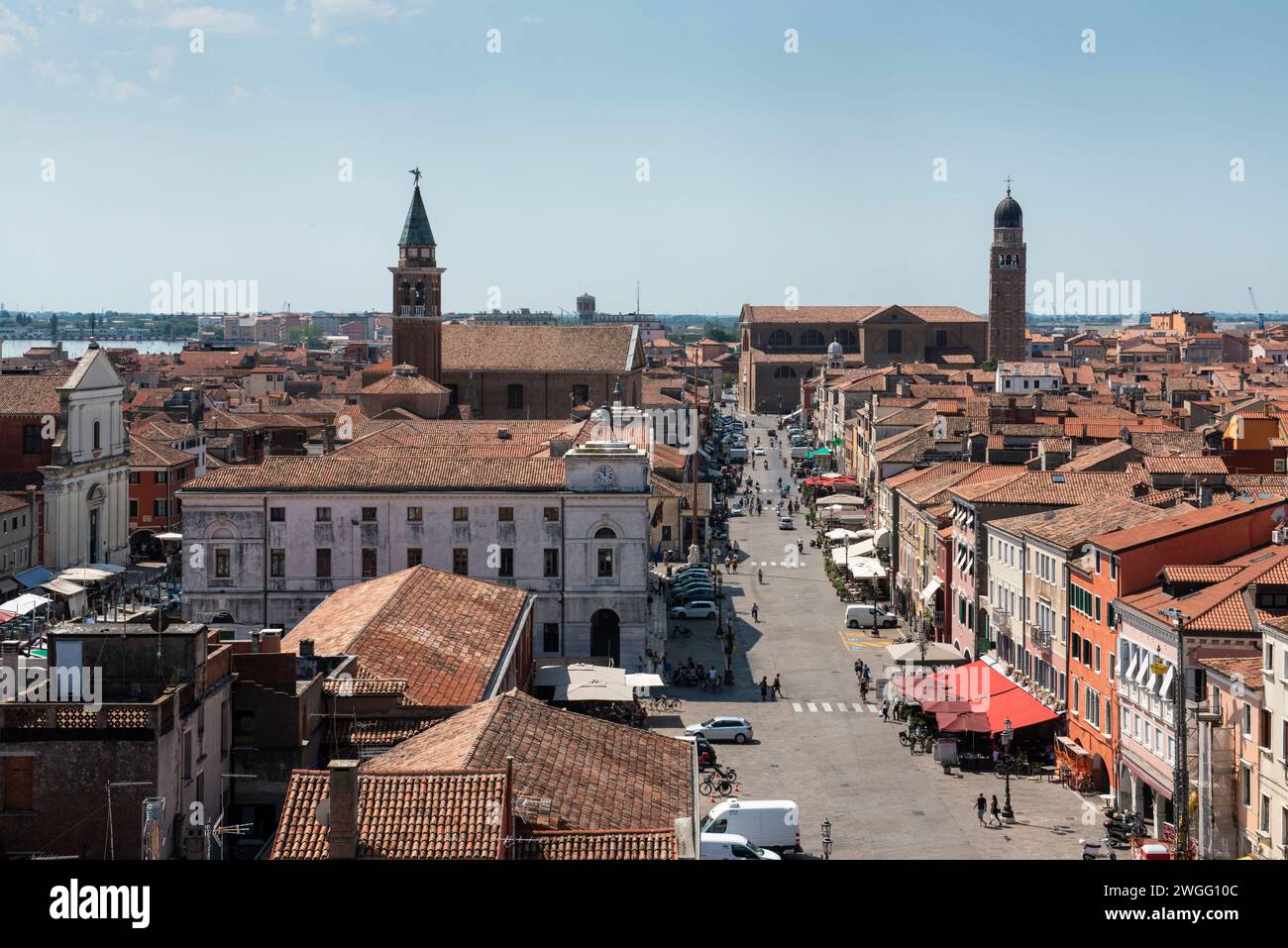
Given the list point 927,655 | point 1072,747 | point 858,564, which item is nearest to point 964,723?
point 1072,747

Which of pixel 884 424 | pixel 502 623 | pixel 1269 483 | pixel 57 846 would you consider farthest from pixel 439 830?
pixel 884 424

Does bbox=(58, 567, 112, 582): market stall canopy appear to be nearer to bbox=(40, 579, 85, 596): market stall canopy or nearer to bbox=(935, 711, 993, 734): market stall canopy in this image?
bbox=(40, 579, 85, 596): market stall canopy

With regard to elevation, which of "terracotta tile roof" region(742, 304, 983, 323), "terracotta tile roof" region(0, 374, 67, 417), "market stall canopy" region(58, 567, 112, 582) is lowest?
"market stall canopy" region(58, 567, 112, 582)

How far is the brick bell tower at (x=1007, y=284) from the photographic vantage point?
14988 centimetres

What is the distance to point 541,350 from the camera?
80.9m

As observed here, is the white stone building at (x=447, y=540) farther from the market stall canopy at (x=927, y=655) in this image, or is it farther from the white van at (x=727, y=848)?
the white van at (x=727, y=848)

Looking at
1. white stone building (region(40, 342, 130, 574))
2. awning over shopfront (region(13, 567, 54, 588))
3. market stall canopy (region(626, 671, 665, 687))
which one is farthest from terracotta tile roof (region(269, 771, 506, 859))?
white stone building (region(40, 342, 130, 574))

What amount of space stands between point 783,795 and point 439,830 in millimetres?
16587

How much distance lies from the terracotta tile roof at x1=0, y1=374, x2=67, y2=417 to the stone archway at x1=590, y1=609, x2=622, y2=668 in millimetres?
24413

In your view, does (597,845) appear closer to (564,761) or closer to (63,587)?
(564,761)

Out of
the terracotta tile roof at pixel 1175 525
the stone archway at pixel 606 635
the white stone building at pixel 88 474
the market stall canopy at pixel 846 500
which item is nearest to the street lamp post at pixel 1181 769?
the terracotta tile roof at pixel 1175 525

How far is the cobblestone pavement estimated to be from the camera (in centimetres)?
2797

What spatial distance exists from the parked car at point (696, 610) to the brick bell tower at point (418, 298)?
1200 inches
